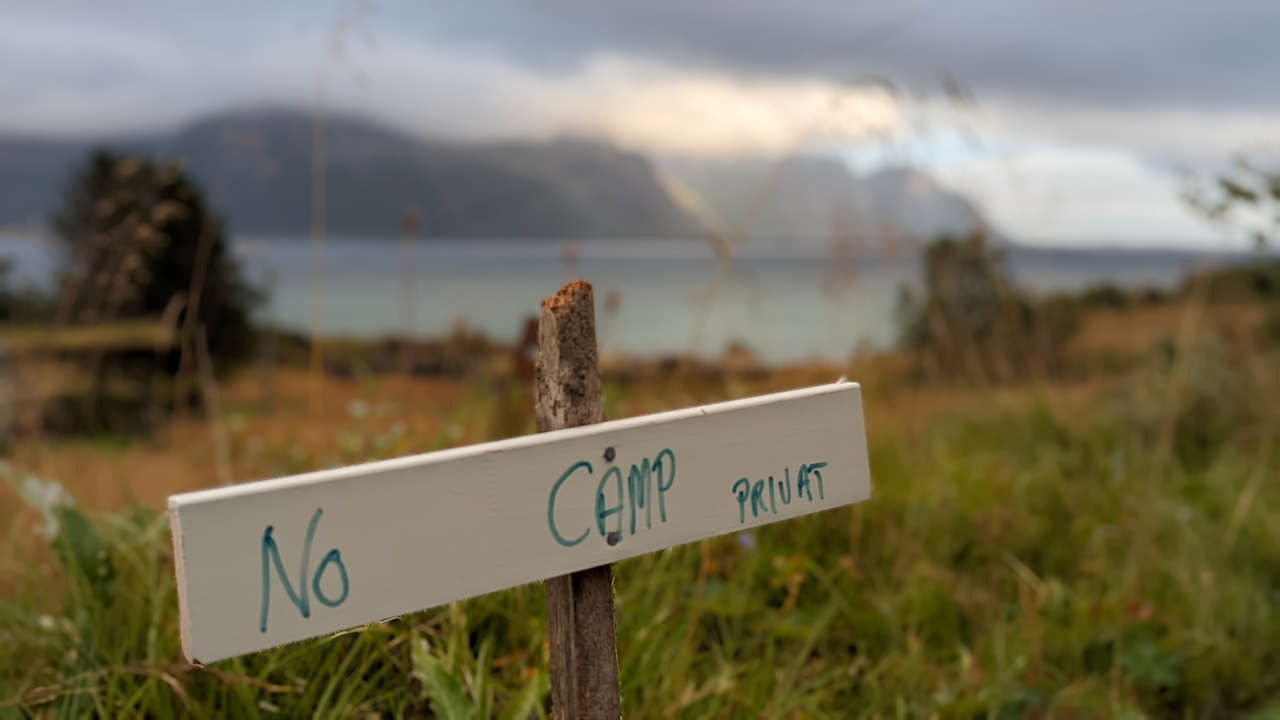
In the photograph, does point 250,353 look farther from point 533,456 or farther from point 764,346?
point 533,456

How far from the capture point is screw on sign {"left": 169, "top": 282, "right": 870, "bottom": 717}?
2.88ft

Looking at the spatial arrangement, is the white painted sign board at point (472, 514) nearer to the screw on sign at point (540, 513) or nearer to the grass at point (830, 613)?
the screw on sign at point (540, 513)

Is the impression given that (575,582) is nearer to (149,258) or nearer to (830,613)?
(830,613)

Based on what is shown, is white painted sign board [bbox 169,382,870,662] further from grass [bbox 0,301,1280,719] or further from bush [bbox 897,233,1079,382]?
bush [bbox 897,233,1079,382]

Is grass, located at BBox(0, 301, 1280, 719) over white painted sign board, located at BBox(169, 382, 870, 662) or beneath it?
beneath

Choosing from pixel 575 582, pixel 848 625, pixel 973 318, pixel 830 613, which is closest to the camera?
pixel 575 582

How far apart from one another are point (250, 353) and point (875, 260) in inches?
248

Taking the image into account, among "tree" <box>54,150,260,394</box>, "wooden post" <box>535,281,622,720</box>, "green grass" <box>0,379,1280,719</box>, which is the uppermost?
"tree" <box>54,150,260,394</box>

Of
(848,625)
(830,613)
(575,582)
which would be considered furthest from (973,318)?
(575,582)

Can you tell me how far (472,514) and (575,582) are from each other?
0.59 ft

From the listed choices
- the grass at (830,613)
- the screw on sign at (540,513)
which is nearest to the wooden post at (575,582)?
the screw on sign at (540,513)

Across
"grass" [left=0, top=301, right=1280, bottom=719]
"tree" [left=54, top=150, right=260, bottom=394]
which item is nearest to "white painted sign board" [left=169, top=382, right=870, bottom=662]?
"grass" [left=0, top=301, right=1280, bottom=719]

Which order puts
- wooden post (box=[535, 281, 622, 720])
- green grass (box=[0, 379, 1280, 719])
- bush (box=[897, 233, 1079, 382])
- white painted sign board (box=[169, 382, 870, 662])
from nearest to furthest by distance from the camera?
white painted sign board (box=[169, 382, 870, 662])
wooden post (box=[535, 281, 622, 720])
green grass (box=[0, 379, 1280, 719])
bush (box=[897, 233, 1079, 382])

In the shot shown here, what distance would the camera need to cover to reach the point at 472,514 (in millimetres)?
986
